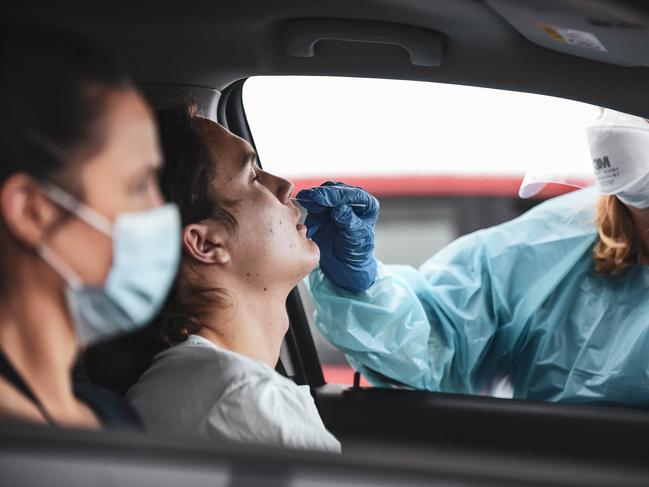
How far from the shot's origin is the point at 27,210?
89 cm

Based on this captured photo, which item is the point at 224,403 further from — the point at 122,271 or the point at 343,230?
the point at 343,230

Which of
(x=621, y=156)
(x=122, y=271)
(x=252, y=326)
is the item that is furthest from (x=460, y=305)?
(x=122, y=271)

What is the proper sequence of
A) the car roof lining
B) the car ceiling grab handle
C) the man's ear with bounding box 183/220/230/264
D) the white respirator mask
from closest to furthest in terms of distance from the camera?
the car roof lining
the car ceiling grab handle
the man's ear with bounding box 183/220/230/264
the white respirator mask

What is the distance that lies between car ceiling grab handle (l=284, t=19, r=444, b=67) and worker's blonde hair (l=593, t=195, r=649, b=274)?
976mm

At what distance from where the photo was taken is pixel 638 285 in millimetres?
2332

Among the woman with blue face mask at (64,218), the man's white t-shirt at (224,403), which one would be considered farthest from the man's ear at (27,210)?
the man's white t-shirt at (224,403)

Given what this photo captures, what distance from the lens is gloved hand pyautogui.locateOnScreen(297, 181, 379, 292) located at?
224 cm

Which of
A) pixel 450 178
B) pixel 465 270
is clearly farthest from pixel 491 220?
pixel 465 270

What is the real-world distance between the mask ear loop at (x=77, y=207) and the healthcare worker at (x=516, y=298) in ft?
4.37

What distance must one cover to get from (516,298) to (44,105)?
176cm

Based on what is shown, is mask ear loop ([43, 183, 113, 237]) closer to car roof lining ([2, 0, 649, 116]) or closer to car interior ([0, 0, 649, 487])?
car interior ([0, 0, 649, 487])

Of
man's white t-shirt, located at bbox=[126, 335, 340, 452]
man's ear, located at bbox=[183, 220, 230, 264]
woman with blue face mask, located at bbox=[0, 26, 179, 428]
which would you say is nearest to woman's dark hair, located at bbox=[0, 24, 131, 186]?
woman with blue face mask, located at bbox=[0, 26, 179, 428]

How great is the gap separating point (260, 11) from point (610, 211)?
126 cm

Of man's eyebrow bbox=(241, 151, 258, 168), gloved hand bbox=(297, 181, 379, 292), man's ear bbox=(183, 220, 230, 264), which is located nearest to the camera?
man's ear bbox=(183, 220, 230, 264)
